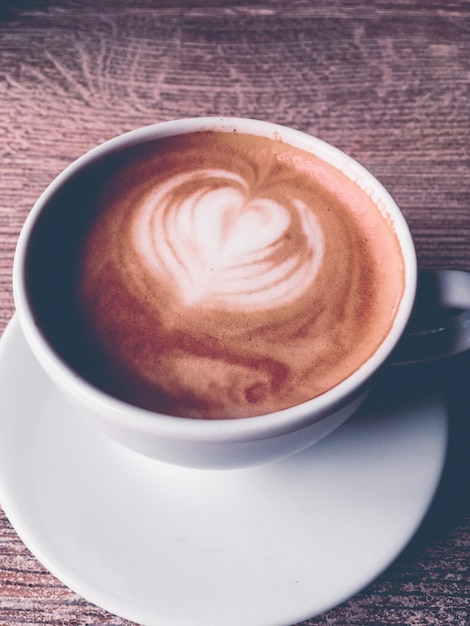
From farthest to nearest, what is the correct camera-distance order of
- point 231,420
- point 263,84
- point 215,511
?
point 263,84
point 215,511
point 231,420

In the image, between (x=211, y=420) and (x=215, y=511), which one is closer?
(x=211, y=420)

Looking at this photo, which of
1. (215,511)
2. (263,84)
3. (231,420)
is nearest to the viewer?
(231,420)

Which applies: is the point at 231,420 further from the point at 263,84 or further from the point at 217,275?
the point at 263,84

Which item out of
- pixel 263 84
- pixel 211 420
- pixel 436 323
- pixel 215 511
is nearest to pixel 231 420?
pixel 211 420

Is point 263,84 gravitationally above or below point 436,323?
above

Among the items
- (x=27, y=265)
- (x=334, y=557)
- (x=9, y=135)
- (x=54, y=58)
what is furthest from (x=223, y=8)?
(x=334, y=557)

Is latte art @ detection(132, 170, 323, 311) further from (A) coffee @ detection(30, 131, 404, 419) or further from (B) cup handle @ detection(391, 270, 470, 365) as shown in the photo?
(B) cup handle @ detection(391, 270, 470, 365)

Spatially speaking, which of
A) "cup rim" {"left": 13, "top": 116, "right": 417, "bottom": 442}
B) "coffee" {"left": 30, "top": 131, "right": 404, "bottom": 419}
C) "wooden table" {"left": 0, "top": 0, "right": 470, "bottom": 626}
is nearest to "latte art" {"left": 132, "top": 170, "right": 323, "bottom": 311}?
"coffee" {"left": 30, "top": 131, "right": 404, "bottom": 419}
